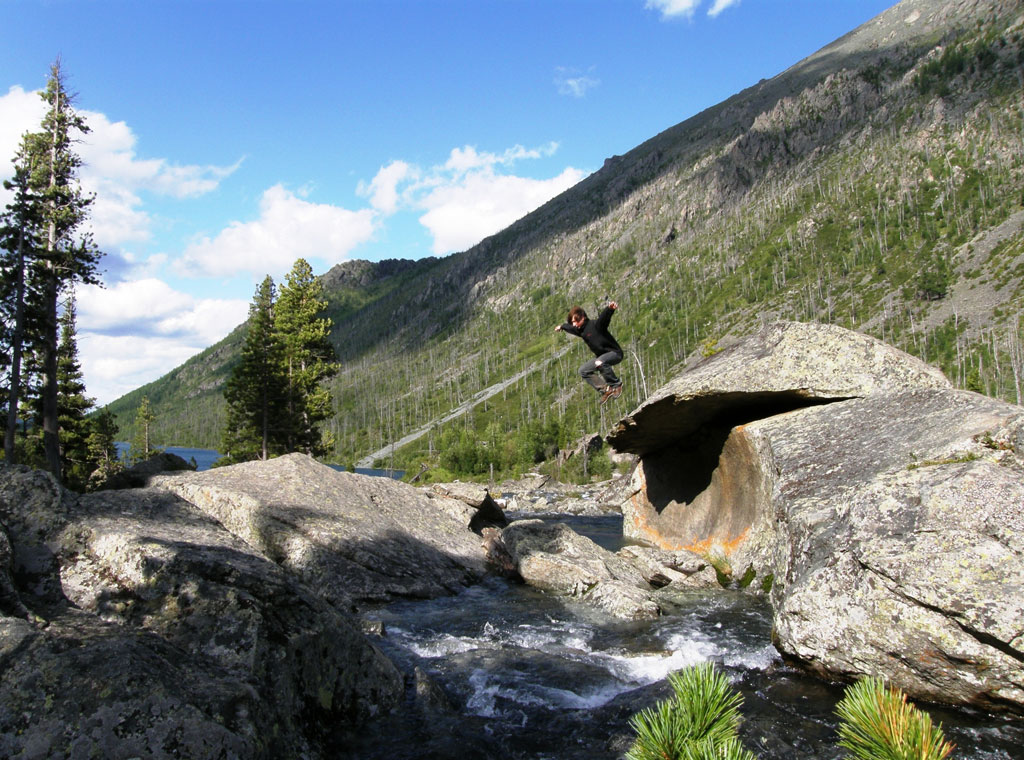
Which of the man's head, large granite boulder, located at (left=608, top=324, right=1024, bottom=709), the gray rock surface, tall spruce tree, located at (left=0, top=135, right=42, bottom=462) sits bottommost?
the gray rock surface

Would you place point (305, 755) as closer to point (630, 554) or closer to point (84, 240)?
point (630, 554)

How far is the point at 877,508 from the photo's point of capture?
→ 10.5 metres

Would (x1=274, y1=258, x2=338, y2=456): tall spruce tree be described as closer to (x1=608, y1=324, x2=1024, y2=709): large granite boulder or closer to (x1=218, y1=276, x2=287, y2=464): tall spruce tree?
(x1=218, y1=276, x2=287, y2=464): tall spruce tree

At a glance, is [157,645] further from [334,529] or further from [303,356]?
[303,356]

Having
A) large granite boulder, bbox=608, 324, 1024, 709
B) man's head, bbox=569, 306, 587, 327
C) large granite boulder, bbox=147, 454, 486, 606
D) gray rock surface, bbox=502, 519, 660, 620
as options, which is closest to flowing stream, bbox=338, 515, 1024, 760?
gray rock surface, bbox=502, 519, 660, 620

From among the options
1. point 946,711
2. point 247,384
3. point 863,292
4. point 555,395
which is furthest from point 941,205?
point 946,711

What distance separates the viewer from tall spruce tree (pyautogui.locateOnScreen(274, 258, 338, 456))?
46.2 metres

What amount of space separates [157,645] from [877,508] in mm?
10760

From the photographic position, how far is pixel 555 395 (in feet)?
636

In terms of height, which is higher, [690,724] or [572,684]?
[690,724]

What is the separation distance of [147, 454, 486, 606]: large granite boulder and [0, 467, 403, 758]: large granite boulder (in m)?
6.67

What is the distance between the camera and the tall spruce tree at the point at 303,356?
46219 mm

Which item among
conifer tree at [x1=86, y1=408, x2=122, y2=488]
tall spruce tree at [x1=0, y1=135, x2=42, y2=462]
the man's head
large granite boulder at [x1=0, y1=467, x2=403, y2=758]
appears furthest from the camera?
conifer tree at [x1=86, y1=408, x2=122, y2=488]

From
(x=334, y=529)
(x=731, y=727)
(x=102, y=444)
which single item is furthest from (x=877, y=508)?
(x=102, y=444)
